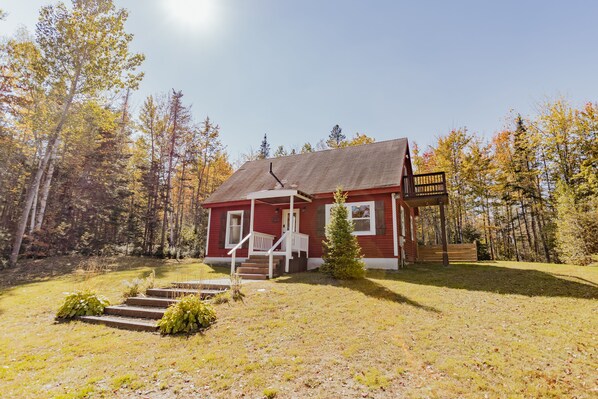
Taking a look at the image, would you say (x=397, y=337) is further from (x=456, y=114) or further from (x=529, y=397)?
(x=456, y=114)

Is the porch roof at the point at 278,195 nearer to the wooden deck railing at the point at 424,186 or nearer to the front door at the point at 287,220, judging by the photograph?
the front door at the point at 287,220

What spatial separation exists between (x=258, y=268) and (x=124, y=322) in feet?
15.3

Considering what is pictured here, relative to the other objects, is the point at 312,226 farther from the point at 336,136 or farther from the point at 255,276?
the point at 336,136

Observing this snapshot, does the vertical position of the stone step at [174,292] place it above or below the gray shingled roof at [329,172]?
below

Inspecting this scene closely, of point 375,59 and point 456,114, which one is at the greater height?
point 456,114

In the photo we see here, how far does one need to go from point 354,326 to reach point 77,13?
62.8 ft

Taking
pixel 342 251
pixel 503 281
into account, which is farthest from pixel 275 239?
pixel 503 281

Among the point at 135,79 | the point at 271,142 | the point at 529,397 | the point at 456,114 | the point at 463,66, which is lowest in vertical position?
the point at 529,397

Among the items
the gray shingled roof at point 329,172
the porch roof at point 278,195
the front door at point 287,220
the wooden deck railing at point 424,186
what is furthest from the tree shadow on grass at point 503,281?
the front door at point 287,220

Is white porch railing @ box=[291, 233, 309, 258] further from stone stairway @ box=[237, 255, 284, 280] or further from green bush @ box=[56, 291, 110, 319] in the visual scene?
green bush @ box=[56, 291, 110, 319]

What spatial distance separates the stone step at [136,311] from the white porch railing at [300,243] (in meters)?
5.77

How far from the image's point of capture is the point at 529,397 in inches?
126

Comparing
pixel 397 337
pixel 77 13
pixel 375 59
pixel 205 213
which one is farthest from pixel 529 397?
pixel 205 213

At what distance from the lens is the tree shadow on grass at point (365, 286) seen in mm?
6814
